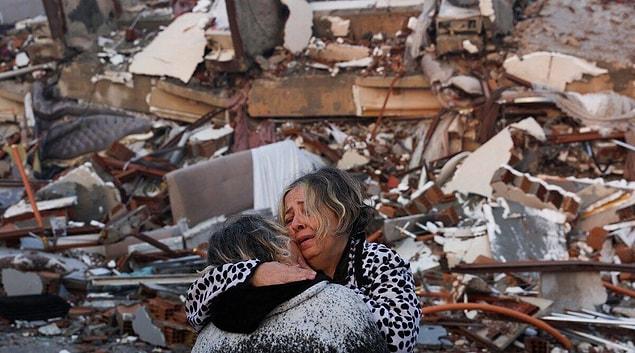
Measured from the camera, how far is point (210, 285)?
2045 millimetres

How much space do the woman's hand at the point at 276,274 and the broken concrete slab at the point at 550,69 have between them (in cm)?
763

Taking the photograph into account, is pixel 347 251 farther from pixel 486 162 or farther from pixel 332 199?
pixel 486 162

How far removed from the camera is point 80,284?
278 inches

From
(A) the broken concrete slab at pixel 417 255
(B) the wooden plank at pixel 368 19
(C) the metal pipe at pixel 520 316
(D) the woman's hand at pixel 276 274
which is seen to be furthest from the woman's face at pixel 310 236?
(B) the wooden plank at pixel 368 19

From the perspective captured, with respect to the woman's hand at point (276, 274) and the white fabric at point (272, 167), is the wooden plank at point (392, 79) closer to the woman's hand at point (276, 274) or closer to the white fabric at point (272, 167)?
the white fabric at point (272, 167)

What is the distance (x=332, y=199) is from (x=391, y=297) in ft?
0.91

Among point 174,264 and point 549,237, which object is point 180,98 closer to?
point 174,264

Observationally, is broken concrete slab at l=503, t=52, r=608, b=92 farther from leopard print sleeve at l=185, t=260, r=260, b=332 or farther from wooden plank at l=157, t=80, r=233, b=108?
leopard print sleeve at l=185, t=260, r=260, b=332

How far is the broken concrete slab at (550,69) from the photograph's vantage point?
9.23m

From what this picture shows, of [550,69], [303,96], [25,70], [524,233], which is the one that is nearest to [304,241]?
[524,233]

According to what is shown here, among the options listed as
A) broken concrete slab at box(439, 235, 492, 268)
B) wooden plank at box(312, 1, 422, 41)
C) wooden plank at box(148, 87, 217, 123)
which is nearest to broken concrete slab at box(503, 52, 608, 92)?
wooden plank at box(312, 1, 422, 41)

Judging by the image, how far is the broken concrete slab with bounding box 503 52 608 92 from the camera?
30.3ft

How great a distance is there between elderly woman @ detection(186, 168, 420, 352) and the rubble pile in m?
3.26

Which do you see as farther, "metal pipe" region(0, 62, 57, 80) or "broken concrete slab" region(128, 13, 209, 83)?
"metal pipe" region(0, 62, 57, 80)
